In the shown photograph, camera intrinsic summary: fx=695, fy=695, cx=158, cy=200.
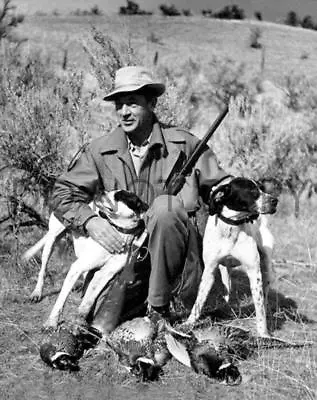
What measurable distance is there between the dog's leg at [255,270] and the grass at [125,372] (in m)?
0.23

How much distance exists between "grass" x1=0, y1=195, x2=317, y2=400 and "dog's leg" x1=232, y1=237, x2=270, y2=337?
23cm

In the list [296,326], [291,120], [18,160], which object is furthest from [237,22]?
[296,326]

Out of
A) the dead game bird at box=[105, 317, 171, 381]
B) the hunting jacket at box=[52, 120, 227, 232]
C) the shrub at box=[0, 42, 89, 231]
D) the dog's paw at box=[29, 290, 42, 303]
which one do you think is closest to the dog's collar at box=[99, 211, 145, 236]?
the hunting jacket at box=[52, 120, 227, 232]

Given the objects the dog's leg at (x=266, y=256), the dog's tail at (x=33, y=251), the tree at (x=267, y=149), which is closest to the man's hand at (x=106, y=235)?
the dog's leg at (x=266, y=256)

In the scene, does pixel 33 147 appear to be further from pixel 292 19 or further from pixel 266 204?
pixel 292 19

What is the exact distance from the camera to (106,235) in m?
4.33

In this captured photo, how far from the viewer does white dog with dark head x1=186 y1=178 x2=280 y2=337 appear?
4445 millimetres

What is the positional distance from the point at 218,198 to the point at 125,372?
1.26 metres

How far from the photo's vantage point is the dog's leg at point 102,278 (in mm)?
4387

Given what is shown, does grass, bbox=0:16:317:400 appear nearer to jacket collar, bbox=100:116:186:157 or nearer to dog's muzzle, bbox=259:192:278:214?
dog's muzzle, bbox=259:192:278:214

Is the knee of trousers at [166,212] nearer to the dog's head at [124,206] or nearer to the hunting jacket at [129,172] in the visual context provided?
the dog's head at [124,206]

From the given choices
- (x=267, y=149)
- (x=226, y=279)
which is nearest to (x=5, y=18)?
(x=267, y=149)

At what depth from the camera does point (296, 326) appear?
16.4 feet

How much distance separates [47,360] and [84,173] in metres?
1.28
